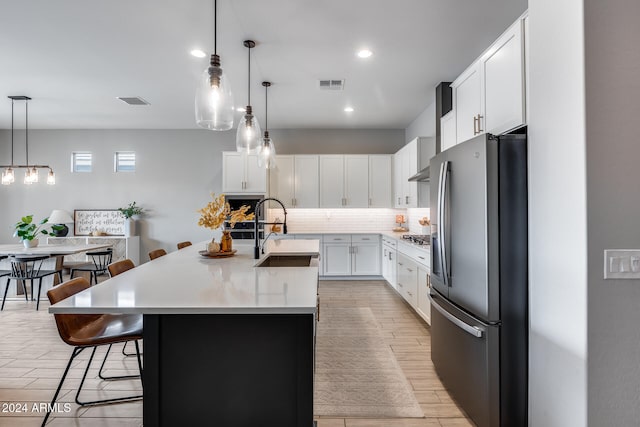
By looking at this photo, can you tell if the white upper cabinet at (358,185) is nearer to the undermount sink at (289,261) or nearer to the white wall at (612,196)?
the undermount sink at (289,261)

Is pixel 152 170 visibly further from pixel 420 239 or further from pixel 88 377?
pixel 420 239

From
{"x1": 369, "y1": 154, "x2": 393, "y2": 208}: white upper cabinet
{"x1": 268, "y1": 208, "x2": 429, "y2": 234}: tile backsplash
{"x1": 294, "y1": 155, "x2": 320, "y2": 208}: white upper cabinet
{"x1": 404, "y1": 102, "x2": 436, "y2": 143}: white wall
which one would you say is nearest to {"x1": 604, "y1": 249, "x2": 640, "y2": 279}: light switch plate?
{"x1": 404, "y1": 102, "x2": 436, "y2": 143}: white wall

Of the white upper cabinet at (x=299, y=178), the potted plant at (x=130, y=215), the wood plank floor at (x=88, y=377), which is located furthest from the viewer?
the potted plant at (x=130, y=215)

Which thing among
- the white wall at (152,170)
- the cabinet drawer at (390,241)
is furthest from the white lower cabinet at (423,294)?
the white wall at (152,170)

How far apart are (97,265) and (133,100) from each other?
2814 millimetres

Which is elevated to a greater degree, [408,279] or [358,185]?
[358,185]

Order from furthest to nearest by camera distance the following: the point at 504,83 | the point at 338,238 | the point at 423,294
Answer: the point at 338,238, the point at 423,294, the point at 504,83

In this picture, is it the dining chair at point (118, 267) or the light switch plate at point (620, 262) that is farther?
the dining chair at point (118, 267)

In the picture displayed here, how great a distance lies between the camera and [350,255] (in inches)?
229

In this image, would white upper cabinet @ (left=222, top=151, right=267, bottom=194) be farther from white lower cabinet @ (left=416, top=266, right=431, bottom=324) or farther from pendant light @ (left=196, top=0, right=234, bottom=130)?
pendant light @ (left=196, top=0, right=234, bottom=130)

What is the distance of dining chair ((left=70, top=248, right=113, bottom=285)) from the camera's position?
4.79 m

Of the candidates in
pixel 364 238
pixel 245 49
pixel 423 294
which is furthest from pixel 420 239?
pixel 245 49

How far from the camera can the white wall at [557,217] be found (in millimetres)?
1453

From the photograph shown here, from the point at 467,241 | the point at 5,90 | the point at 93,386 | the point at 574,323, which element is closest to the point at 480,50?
the point at 467,241
